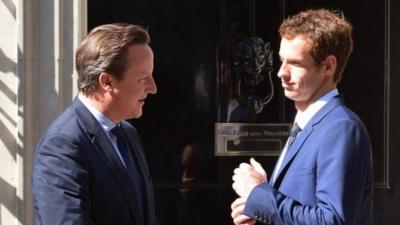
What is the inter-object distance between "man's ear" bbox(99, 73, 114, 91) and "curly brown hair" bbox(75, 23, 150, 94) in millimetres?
12

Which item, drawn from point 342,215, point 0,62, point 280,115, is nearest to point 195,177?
point 280,115

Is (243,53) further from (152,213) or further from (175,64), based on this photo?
(152,213)

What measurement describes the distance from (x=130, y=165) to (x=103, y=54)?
44 centimetres

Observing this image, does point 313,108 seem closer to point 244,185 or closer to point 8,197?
point 244,185

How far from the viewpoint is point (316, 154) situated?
2.28 metres

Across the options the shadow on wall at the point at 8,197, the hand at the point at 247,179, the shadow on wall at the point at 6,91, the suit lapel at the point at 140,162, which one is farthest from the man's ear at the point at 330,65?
the shadow on wall at the point at 8,197

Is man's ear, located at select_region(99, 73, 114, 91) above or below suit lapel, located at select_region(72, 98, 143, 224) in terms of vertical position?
above

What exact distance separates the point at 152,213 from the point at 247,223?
35 cm

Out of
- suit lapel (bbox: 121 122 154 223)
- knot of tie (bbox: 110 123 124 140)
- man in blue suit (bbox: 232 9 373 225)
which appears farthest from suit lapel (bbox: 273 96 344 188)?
knot of tie (bbox: 110 123 124 140)

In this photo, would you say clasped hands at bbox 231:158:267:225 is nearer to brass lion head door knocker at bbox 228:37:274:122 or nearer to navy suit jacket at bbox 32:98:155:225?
navy suit jacket at bbox 32:98:155:225

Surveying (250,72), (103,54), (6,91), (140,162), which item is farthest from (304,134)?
(6,91)

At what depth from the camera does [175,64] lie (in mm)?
5027

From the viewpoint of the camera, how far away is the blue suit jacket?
86.9 inches

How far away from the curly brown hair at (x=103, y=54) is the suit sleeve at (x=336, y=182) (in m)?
0.69
